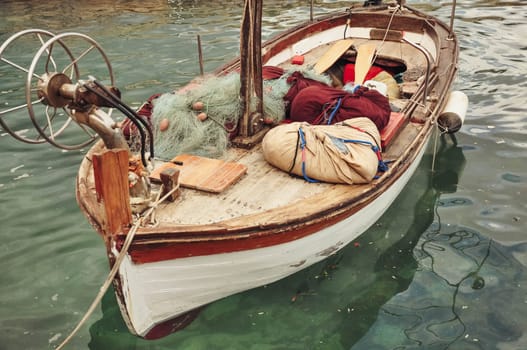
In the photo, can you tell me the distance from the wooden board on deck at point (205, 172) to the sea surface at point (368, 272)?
132cm

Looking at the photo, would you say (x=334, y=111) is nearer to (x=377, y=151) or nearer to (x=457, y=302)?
(x=377, y=151)

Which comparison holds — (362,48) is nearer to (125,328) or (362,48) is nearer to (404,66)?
(404,66)

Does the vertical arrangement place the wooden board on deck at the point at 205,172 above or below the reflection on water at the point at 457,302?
above

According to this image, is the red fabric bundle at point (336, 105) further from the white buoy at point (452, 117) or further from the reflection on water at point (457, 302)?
the white buoy at point (452, 117)

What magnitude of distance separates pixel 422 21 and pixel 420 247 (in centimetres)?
539

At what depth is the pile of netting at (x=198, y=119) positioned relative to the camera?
5547 mm

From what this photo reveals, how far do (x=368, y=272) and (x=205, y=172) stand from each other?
7.50ft

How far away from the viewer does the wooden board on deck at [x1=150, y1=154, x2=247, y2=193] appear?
4.88 meters

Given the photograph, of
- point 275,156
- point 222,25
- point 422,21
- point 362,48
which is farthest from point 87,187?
point 222,25

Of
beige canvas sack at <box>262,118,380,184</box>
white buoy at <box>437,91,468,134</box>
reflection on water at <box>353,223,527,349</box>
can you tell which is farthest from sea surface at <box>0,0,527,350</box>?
beige canvas sack at <box>262,118,380,184</box>

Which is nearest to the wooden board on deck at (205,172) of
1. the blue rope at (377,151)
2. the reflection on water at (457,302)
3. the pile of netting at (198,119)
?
the pile of netting at (198,119)

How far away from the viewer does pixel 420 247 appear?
626 cm

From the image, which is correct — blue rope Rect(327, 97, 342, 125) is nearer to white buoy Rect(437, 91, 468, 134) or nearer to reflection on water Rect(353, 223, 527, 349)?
reflection on water Rect(353, 223, 527, 349)

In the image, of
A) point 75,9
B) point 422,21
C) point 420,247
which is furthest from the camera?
point 75,9
